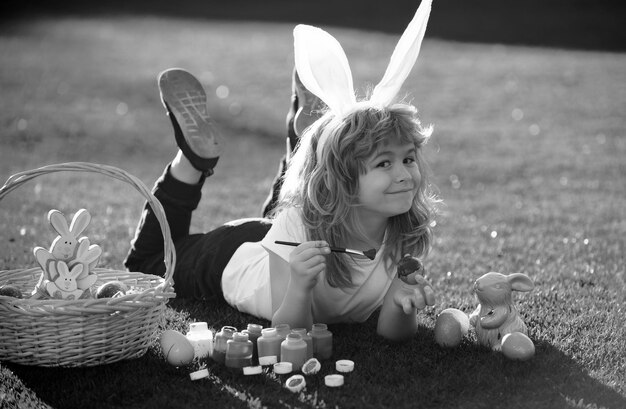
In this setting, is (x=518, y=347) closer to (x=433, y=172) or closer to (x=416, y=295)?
(x=416, y=295)

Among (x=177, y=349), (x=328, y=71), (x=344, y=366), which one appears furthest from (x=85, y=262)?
(x=328, y=71)

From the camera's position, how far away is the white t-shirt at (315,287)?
3158mm

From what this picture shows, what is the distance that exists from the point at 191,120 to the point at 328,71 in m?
1.07

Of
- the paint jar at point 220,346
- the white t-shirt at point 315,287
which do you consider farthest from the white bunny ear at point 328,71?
the paint jar at point 220,346

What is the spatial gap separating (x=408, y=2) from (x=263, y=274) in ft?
45.1

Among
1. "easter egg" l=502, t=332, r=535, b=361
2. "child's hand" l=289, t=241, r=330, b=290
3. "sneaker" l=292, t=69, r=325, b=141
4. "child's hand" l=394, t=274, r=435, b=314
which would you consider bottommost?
"easter egg" l=502, t=332, r=535, b=361

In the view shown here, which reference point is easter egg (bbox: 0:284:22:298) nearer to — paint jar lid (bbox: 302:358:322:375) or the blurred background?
paint jar lid (bbox: 302:358:322:375)

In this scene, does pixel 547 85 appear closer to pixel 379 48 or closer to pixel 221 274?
pixel 379 48

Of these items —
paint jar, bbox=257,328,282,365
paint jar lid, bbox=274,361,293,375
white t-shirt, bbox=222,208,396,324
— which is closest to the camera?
paint jar lid, bbox=274,361,293,375

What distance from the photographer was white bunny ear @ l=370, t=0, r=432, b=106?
298 centimetres

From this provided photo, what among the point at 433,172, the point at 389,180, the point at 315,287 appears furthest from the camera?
the point at 433,172

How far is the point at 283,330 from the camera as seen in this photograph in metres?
2.89

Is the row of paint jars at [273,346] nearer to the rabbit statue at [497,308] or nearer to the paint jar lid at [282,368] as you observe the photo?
the paint jar lid at [282,368]

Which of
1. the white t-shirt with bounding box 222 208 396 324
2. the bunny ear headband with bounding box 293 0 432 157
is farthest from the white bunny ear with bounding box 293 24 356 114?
the white t-shirt with bounding box 222 208 396 324
